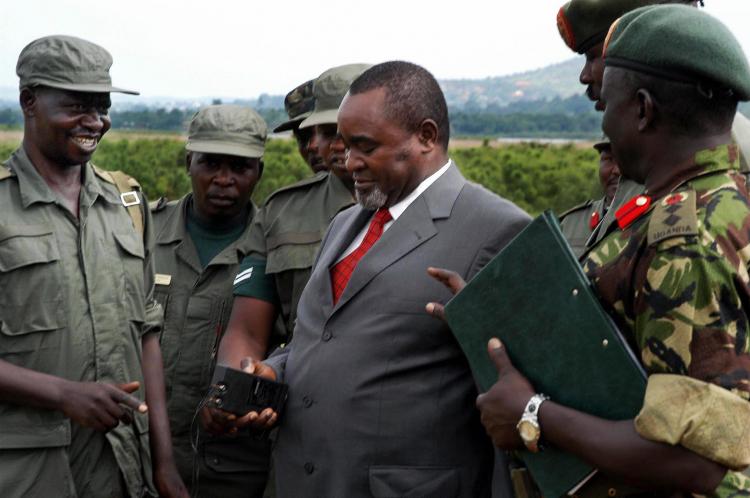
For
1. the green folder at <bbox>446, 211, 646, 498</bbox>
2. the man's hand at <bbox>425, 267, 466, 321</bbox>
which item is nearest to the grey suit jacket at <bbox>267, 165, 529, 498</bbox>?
the man's hand at <bbox>425, 267, 466, 321</bbox>

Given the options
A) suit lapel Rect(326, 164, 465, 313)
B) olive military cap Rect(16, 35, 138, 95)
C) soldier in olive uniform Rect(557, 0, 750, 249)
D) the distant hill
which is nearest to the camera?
suit lapel Rect(326, 164, 465, 313)

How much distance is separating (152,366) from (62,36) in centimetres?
131

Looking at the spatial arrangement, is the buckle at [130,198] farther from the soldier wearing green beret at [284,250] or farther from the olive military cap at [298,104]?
the olive military cap at [298,104]

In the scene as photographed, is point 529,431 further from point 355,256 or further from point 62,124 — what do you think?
point 62,124

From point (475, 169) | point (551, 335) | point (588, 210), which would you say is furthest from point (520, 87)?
point (551, 335)

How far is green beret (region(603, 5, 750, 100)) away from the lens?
2311mm

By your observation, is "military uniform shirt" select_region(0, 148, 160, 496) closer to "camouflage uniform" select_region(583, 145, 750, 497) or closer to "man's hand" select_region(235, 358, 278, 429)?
"man's hand" select_region(235, 358, 278, 429)

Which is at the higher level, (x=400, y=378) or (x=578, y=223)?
(x=400, y=378)

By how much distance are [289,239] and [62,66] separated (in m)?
1.15

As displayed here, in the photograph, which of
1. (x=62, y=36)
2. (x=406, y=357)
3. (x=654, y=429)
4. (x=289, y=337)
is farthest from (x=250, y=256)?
(x=654, y=429)

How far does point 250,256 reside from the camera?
4566 mm

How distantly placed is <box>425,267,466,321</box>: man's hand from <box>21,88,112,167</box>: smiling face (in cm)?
165

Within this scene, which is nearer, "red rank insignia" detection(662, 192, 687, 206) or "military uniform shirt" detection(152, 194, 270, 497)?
"red rank insignia" detection(662, 192, 687, 206)

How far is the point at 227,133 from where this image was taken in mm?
5266
